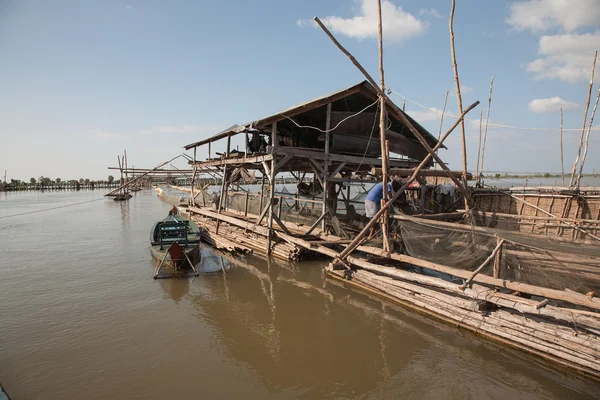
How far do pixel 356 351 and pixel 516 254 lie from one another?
3.23 m

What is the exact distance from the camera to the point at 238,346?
5.68 meters

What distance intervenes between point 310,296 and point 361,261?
1.62 metres

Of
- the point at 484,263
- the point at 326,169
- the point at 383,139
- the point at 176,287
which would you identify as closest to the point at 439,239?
the point at 484,263

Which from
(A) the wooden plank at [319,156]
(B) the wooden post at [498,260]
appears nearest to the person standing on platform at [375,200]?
(A) the wooden plank at [319,156]

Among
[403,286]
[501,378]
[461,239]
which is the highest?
[461,239]

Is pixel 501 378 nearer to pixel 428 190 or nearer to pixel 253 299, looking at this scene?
pixel 253 299

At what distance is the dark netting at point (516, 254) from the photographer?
4.79 metres

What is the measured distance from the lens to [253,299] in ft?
25.7

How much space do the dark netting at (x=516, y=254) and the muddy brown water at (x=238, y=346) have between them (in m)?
1.28

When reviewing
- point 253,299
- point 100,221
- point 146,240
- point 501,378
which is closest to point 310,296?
point 253,299

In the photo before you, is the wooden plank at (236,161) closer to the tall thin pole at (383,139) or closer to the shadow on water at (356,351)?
the tall thin pole at (383,139)

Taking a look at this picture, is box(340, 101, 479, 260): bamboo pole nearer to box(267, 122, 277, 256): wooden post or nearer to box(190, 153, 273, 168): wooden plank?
box(267, 122, 277, 256): wooden post

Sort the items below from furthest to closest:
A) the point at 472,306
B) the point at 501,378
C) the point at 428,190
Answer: the point at 428,190, the point at 472,306, the point at 501,378

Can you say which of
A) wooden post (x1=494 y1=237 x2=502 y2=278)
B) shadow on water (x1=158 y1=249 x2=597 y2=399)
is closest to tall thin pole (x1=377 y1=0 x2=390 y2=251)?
shadow on water (x1=158 y1=249 x2=597 y2=399)
